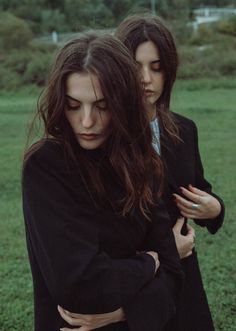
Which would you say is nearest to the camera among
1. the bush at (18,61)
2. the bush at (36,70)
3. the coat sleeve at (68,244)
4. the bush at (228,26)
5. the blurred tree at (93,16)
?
the coat sleeve at (68,244)

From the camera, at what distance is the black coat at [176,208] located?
4.17ft

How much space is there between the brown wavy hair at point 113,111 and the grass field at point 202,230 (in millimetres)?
879

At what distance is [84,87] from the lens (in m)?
0.93

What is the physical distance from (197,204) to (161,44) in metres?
0.37

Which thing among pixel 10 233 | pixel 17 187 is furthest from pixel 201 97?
pixel 10 233

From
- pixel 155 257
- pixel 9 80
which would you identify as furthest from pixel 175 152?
pixel 9 80

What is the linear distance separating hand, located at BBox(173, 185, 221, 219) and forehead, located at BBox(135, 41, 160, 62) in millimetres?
307

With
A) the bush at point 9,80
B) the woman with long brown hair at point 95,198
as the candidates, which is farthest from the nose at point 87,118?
the bush at point 9,80

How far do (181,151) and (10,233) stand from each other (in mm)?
2839

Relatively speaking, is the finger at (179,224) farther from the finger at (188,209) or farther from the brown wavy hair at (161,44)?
the brown wavy hair at (161,44)

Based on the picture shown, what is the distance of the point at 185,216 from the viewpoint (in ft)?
4.17

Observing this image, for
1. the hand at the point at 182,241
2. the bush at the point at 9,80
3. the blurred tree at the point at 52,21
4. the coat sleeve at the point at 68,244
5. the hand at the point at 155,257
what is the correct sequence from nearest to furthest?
the coat sleeve at the point at 68,244 < the hand at the point at 155,257 < the hand at the point at 182,241 < the bush at the point at 9,80 < the blurred tree at the point at 52,21

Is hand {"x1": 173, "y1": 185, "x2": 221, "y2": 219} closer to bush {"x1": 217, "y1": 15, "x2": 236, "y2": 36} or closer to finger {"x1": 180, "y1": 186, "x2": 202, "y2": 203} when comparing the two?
finger {"x1": 180, "y1": 186, "x2": 202, "y2": 203}

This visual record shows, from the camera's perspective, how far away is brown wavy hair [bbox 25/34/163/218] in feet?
3.06
